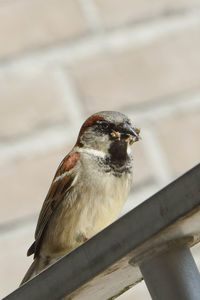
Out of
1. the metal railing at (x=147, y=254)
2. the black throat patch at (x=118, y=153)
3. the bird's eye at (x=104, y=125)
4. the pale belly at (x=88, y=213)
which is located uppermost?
the bird's eye at (x=104, y=125)

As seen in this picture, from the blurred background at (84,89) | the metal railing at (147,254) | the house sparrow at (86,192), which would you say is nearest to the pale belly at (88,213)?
the house sparrow at (86,192)

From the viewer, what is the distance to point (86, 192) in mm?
756

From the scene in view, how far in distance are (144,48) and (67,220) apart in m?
0.49

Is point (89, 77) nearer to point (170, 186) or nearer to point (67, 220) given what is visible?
point (67, 220)

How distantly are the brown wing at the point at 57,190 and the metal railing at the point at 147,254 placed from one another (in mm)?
414

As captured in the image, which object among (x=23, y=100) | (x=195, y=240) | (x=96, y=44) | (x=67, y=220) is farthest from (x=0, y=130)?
(x=195, y=240)

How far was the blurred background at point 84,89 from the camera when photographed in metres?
1.06

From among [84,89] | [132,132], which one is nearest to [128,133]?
[132,132]

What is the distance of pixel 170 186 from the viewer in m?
0.31

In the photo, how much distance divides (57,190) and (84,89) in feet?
1.20

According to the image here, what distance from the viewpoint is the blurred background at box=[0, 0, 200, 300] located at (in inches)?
41.6

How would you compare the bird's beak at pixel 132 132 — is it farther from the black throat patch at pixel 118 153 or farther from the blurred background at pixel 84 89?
the blurred background at pixel 84 89

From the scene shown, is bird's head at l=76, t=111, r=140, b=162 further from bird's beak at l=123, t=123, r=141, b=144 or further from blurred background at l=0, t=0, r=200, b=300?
blurred background at l=0, t=0, r=200, b=300

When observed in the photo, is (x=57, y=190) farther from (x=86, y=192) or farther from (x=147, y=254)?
(x=147, y=254)
